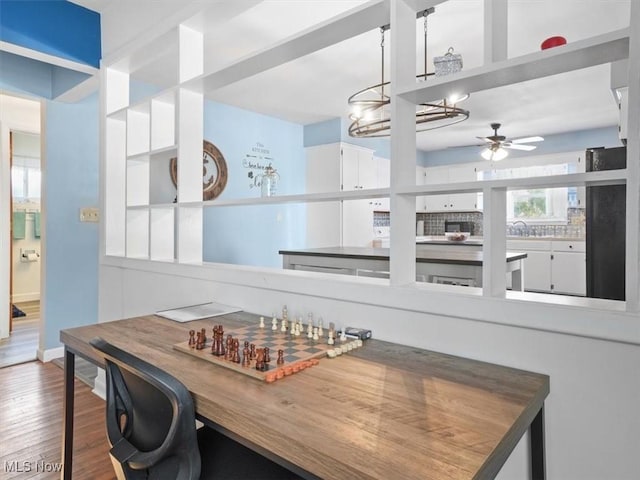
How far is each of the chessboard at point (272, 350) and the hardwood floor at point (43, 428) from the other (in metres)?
1.04

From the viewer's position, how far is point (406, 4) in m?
1.25

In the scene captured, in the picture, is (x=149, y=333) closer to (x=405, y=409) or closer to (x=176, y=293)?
(x=176, y=293)

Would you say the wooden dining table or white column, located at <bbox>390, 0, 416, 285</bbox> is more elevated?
white column, located at <bbox>390, 0, 416, 285</bbox>

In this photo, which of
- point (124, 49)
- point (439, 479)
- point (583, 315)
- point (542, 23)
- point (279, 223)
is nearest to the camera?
point (439, 479)

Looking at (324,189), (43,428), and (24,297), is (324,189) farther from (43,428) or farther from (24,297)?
(24,297)

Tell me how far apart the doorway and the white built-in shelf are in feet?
11.9

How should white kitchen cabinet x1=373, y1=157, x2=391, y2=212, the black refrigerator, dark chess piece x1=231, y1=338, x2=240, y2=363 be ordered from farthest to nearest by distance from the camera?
white kitchen cabinet x1=373, y1=157, x2=391, y2=212
the black refrigerator
dark chess piece x1=231, y1=338, x2=240, y2=363

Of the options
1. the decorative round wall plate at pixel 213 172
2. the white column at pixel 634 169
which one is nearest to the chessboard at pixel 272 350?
the white column at pixel 634 169

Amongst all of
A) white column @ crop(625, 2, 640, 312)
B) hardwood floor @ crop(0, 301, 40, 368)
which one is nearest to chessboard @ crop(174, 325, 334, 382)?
white column @ crop(625, 2, 640, 312)

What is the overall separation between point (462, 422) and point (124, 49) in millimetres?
2624

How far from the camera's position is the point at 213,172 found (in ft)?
13.8

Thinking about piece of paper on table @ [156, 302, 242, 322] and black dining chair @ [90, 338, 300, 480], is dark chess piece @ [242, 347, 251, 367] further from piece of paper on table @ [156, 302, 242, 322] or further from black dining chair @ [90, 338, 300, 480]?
piece of paper on table @ [156, 302, 242, 322]

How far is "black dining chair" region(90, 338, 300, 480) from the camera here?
816mm

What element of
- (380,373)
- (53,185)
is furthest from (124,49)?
(380,373)
